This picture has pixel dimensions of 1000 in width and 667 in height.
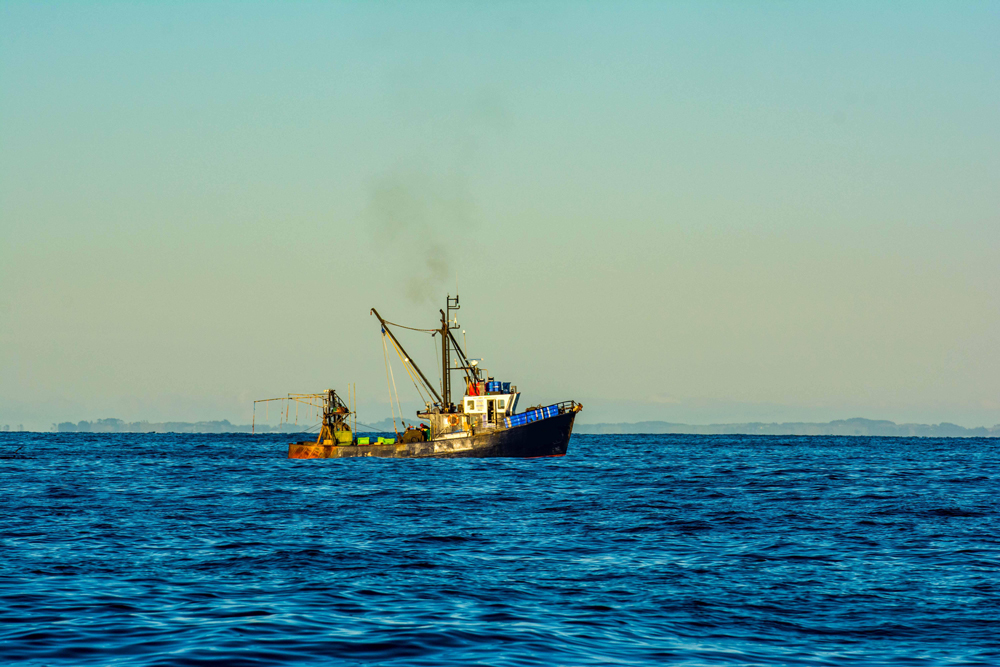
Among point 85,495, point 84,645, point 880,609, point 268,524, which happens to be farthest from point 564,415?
point 84,645

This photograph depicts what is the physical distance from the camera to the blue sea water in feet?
51.3

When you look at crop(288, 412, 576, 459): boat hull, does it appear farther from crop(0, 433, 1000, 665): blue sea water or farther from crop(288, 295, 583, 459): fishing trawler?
crop(0, 433, 1000, 665): blue sea water

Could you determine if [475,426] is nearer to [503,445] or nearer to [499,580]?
[503,445]

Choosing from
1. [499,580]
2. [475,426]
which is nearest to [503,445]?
[475,426]

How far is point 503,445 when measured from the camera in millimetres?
82062

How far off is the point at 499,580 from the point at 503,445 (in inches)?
2360

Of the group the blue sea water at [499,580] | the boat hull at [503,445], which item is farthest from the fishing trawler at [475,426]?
the blue sea water at [499,580]

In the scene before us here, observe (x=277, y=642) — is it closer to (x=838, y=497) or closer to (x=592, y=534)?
(x=592, y=534)

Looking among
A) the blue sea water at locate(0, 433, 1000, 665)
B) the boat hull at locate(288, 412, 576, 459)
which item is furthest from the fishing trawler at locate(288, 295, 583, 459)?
the blue sea water at locate(0, 433, 1000, 665)

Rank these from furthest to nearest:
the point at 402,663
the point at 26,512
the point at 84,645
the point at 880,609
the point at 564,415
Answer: the point at 564,415 < the point at 26,512 < the point at 880,609 < the point at 84,645 < the point at 402,663

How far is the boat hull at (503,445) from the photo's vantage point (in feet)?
269

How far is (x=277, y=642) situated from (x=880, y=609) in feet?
40.9

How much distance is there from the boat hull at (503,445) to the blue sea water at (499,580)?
35.6 m

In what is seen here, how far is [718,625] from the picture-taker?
58.5ft
